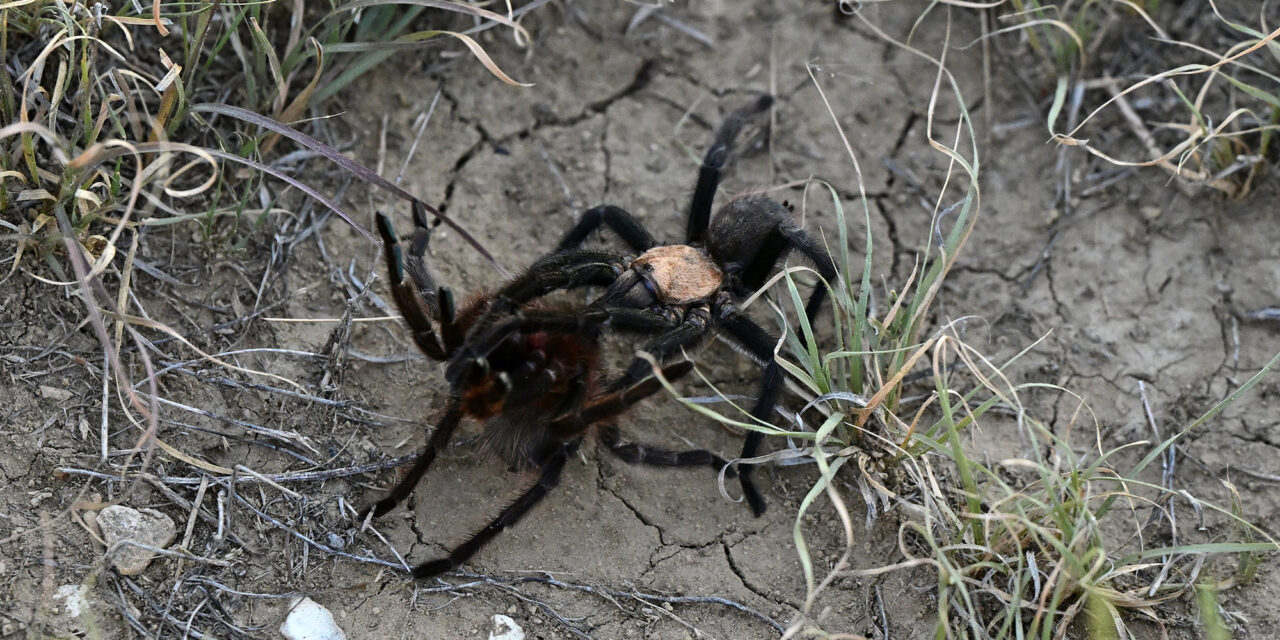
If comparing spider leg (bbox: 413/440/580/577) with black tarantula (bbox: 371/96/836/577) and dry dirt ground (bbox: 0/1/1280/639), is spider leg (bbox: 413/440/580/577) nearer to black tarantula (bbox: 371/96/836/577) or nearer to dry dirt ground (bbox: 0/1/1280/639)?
black tarantula (bbox: 371/96/836/577)

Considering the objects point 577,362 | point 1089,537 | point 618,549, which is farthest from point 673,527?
point 1089,537

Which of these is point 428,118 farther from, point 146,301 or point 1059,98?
point 1059,98

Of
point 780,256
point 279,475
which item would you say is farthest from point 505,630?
point 780,256

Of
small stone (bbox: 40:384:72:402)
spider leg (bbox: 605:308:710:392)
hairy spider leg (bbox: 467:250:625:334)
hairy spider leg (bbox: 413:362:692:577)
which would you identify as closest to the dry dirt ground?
small stone (bbox: 40:384:72:402)

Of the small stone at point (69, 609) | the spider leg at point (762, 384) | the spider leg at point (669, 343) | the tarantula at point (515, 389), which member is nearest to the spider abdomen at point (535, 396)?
the tarantula at point (515, 389)

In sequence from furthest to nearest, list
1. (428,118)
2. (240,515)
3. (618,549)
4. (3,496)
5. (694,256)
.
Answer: (428,118) < (694,256) < (618,549) < (240,515) < (3,496)

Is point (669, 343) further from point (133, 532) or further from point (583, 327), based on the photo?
point (133, 532)

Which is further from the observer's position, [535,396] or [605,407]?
[605,407]

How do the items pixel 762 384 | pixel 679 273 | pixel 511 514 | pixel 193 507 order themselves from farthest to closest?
pixel 679 273 → pixel 762 384 → pixel 511 514 → pixel 193 507
